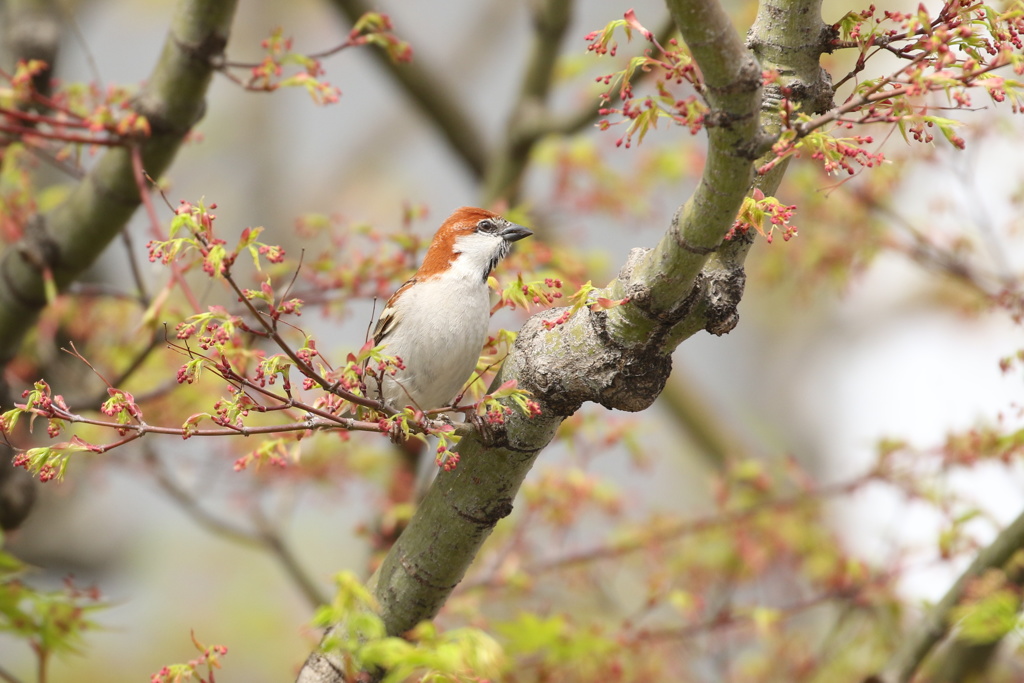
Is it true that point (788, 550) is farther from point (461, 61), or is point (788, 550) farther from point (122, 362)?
point (461, 61)

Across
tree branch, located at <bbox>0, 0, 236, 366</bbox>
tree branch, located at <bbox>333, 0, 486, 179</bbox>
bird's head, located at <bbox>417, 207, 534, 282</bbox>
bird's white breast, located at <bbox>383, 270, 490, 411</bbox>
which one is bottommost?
bird's white breast, located at <bbox>383, 270, 490, 411</bbox>

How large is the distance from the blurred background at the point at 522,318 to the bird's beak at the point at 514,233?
1.10 feet

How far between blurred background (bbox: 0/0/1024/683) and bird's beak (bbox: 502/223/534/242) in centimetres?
34

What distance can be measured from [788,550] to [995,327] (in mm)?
3505

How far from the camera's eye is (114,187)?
11.3ft

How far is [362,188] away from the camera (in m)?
10.3

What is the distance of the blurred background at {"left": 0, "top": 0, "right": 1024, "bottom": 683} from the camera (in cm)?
511

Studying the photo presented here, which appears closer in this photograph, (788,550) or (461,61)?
(788,550)

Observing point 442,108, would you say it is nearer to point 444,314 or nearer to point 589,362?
point 444,314

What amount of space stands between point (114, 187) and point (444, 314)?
4.41 ft

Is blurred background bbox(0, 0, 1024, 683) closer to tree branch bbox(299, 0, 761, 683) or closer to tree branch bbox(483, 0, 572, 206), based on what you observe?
tree branch bbox(483, 0, 572, 206)

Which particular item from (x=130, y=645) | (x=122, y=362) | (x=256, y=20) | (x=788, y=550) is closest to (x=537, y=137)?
(x=122, y=362)

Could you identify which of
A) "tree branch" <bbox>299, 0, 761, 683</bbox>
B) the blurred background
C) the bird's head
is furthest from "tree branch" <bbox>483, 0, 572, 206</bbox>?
"tree branch" <bbox>299, 0, 761, 683</bbox>

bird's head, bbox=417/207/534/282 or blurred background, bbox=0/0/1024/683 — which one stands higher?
blurred background, bbox=0/0/1024/683
